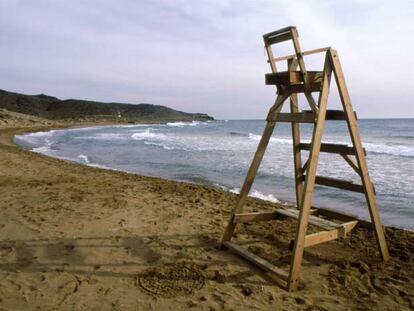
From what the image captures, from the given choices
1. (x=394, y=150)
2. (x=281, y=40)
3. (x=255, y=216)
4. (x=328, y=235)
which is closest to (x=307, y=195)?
(x=328, y=235)

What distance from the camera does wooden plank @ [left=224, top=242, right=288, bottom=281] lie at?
12.6 feet

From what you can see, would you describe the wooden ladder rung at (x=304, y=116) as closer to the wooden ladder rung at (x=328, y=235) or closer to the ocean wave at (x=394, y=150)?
the wooden ladder rung at (x=328, y=235)

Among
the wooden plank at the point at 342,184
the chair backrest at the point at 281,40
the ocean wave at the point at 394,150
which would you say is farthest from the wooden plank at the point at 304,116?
the ocean wave at the point at 394,150

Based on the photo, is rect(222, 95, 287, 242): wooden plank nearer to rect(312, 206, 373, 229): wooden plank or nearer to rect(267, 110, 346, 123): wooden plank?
rect(267, 110, 346, 123): wooden plank

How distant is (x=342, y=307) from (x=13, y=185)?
8.15 metres

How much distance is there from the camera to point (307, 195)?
378 centimetres

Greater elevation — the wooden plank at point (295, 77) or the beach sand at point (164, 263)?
the wooden plank at point (295, 77)

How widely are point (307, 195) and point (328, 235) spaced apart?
75 cm

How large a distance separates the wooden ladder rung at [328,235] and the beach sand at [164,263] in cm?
43

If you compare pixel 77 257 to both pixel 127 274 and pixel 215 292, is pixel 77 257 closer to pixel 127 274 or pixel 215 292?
pixel 127 274

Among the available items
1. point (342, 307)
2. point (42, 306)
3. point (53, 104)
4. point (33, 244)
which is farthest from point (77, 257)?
point (53, 104)

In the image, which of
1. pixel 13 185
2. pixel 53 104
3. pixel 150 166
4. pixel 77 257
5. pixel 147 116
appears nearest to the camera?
pixel 77 257

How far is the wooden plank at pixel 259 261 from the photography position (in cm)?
384

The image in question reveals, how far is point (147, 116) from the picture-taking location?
137m
